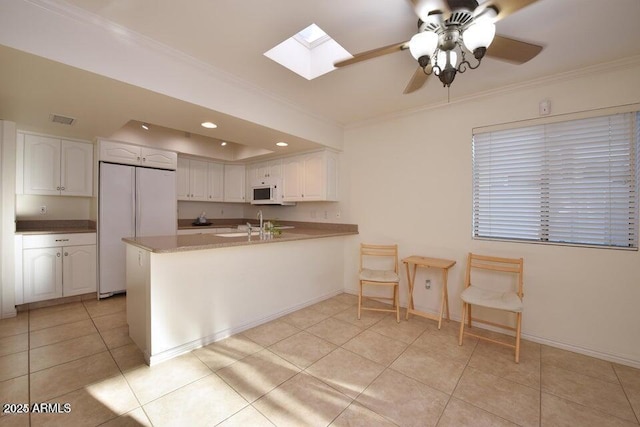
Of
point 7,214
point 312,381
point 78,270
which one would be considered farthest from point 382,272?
point 7,214

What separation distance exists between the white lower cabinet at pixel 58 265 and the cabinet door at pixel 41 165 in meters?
0.68

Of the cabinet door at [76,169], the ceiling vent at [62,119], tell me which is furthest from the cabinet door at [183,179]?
the ceiling vent at [62,119]

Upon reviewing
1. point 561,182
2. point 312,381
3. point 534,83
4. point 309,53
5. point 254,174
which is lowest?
point 312,381

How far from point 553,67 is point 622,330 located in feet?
7.52

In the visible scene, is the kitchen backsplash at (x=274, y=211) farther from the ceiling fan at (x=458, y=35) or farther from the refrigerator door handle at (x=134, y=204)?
the ceiling fan at (x=458, y=35)

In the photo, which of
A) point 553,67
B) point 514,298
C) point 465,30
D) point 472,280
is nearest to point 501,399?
point 514,298

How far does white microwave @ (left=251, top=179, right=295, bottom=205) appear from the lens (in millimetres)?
4430

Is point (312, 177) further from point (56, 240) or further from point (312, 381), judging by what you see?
point (56, 240)

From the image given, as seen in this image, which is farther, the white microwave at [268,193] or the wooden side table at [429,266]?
the white microwave at [268,193]

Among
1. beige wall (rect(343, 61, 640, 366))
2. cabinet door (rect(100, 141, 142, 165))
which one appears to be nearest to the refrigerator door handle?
cabinet door (rect(100, 141, 142, 165))

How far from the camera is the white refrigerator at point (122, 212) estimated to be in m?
3.54

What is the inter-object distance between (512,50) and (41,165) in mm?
5048

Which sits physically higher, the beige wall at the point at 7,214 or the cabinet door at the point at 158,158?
the cabinet door at the point at 158,158

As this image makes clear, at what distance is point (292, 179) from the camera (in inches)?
168
